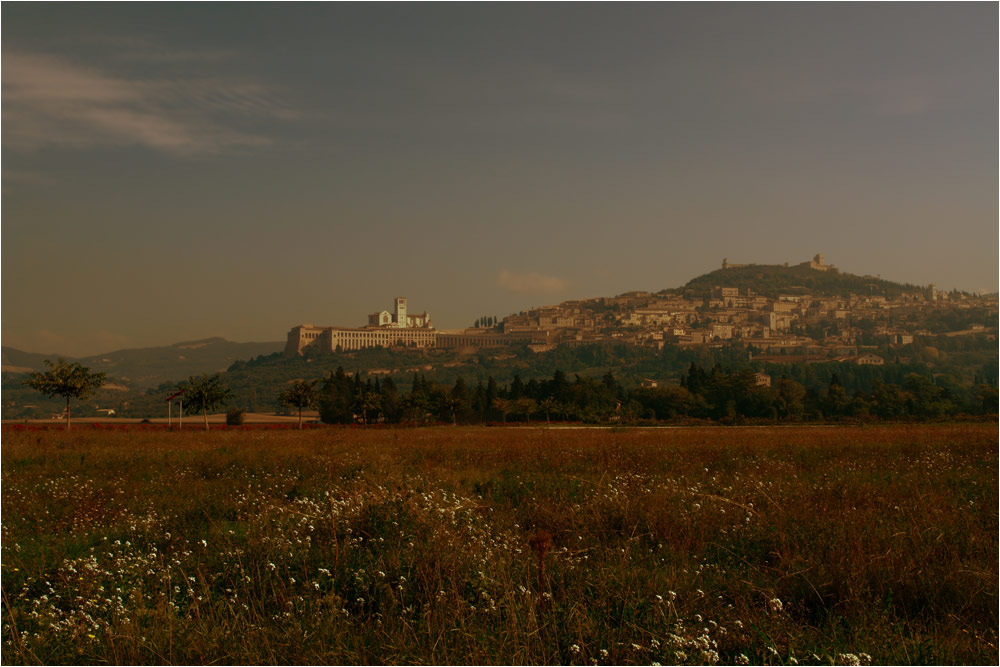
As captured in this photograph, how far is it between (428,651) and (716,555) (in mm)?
3527

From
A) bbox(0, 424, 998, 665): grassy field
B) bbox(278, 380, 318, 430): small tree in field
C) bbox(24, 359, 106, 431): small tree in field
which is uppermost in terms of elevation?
bbox(24, 359, 106, 431): small tree in field

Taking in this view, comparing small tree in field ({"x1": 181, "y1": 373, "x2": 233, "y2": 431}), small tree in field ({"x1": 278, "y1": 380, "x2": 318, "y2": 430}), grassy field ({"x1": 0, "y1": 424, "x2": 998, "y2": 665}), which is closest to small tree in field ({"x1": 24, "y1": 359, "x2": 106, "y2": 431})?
small tree in field ({"x1": 181, "y1": 373, "x2": 233, "y2": 431})

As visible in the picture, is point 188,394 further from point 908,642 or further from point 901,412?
point 901,412

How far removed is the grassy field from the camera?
14.8 feet

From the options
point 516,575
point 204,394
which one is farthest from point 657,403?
point 516,575

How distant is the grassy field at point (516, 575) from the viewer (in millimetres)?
4523

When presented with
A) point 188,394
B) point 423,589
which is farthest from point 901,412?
point 423,589

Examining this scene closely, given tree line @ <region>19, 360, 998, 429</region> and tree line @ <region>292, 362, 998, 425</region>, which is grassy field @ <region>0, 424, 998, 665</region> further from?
tree line @ <region>292, 362, 998, 425</region>

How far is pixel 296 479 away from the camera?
12.3 meters

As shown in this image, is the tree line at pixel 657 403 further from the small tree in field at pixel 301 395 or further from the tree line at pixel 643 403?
the small tree in field at pixel 301 395

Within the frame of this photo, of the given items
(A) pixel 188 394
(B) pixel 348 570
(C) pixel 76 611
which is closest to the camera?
(C) pixel 76 611

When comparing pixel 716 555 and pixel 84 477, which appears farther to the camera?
pixel 84 477

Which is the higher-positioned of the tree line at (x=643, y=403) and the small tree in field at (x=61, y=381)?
the small tree in field at (x=61, y=381)

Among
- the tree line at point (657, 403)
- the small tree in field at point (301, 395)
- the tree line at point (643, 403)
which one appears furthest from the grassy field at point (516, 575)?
the tree line at point (657, 403)
